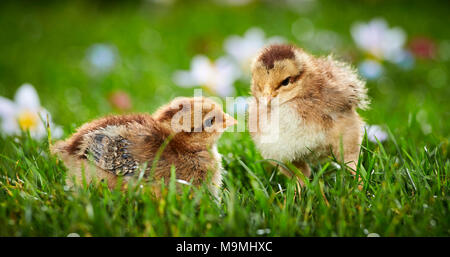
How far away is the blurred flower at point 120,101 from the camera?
15.0ft

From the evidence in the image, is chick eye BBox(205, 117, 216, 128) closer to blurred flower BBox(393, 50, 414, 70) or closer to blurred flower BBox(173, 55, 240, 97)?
blurred flower BBox(173, 55, 240, 97)

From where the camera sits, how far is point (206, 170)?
250 centimetres

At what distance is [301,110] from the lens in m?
2.42

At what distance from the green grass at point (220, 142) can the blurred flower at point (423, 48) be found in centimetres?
15

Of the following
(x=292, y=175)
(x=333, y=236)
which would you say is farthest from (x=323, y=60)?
(x=333, y=236)

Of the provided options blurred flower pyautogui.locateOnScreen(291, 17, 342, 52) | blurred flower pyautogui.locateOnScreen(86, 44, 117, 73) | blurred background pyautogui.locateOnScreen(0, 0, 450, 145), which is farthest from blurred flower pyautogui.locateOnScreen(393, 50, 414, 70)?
blurred flower pyautogui.locateOnScreen(86, 44, 117, 73)

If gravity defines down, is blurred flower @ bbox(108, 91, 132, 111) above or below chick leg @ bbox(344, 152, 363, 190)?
above

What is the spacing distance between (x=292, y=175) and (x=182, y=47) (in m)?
4.19

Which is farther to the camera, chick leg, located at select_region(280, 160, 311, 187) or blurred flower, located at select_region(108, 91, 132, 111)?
blurred flower, located at select_region(108, 91, 132, 111)

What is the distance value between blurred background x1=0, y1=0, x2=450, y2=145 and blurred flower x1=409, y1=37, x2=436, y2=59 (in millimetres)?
16

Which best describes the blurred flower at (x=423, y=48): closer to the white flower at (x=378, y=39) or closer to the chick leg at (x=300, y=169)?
the white flower at (x=378, y=39)

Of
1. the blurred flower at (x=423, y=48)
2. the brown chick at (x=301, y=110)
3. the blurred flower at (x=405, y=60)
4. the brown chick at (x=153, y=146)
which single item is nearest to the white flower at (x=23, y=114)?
the brown chick at (x=153, y=146)

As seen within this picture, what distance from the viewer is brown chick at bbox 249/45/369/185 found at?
2389mm
